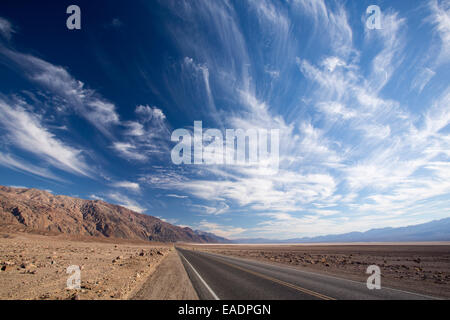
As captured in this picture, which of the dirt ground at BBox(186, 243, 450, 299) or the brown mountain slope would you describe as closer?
the dirt ground at BBox(186, 243, 450, 299)

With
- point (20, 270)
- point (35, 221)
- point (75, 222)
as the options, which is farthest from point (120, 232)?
point (20, 270)

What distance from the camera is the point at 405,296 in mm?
8203

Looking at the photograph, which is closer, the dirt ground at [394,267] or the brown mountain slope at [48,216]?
the dirt ground at [394,267]

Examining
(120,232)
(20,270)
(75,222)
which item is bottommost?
(120,232)

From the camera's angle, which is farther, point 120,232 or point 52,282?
point 120,232

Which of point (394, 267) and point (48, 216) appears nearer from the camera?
point (394, 267)

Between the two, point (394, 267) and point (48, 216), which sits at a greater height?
point (394, 267)
